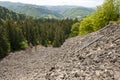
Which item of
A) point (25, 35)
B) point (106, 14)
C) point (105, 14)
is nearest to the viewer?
point (106, 14)

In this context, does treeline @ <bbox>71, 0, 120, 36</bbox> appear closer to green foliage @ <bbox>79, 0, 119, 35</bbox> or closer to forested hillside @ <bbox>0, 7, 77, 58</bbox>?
green foliage @ <bbox>79, 0, 119, 35</bbox>

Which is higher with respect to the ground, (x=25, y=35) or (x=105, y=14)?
(x=105, y=14)

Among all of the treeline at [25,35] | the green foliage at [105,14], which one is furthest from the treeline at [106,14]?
the treeline at [25,35]

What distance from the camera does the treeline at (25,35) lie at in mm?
69963

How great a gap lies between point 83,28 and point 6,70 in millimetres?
37233

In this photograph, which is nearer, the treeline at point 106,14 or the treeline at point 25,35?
the treeline at point 106,14

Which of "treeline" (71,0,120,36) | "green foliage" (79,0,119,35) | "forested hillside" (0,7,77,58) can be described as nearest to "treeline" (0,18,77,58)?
"forested hillside" (0,7,77,58)

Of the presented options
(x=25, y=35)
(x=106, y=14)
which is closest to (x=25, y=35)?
(x=25, y=35)

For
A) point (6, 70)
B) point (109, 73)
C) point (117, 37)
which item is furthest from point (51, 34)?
point (109, 73)

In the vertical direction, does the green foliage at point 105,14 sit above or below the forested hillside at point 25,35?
above

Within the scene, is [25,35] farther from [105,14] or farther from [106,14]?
[106,14]

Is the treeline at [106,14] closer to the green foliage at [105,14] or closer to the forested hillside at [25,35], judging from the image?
the green foliage at [105,14]

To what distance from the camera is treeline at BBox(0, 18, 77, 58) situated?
70.0 meters

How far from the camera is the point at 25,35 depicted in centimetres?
10138
